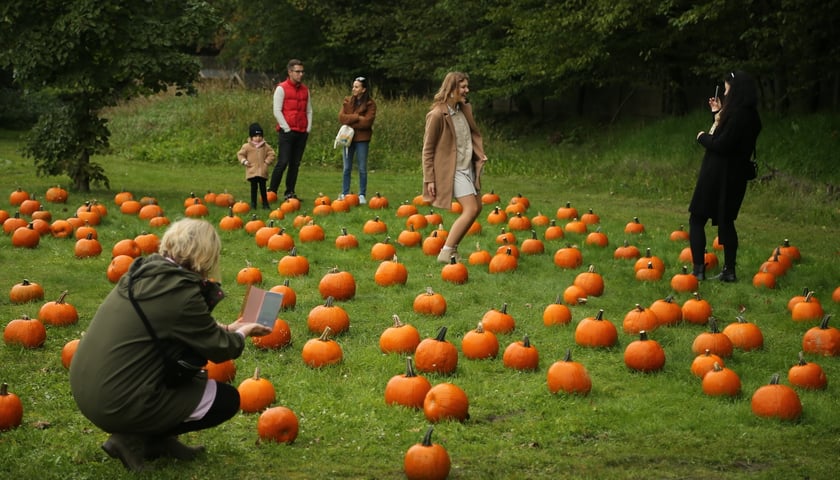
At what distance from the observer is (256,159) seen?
14.9 m

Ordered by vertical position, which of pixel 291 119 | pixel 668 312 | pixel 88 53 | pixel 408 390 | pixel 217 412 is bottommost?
pixel 668 312

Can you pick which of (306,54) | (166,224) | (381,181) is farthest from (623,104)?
(166,224)

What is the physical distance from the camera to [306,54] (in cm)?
3997

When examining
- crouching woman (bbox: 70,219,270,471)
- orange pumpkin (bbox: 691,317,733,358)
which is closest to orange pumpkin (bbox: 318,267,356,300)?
orange pumpkin (bbox: 691,317,733,358)

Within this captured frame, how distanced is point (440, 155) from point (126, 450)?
658cm

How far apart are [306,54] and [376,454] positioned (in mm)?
35648

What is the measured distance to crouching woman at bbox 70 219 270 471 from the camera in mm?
4977

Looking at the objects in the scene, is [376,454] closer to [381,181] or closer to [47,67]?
[47,67]

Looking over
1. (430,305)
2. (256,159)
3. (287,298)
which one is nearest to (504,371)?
(430,305)

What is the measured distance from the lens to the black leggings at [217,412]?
5.30 metres

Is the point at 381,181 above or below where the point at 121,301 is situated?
below

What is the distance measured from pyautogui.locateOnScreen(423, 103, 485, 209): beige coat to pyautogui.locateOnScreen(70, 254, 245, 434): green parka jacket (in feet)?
20.4

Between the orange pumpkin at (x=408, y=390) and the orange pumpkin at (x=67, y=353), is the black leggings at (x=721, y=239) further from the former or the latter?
the orange pumpkin at (x=67, y=353)

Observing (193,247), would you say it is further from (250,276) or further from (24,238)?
(24,238)
